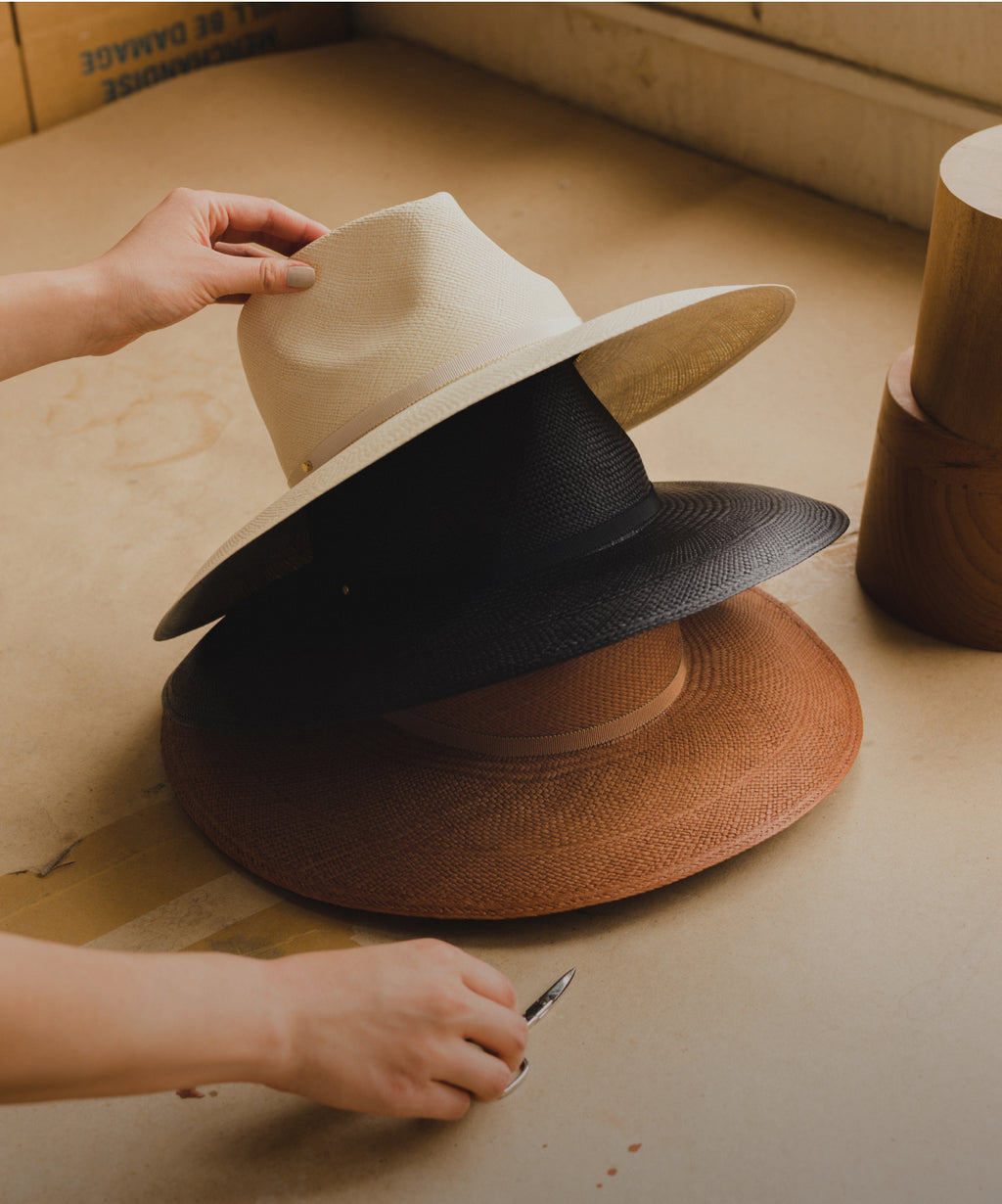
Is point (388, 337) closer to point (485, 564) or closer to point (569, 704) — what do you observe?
point (485, 564)

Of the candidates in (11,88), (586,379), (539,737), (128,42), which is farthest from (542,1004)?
(128,42)

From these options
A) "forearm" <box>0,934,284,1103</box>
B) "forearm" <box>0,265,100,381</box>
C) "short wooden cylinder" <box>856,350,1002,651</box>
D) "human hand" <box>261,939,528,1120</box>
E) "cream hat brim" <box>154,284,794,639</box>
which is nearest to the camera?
"forearm" <box>0,934,284,1103</box>

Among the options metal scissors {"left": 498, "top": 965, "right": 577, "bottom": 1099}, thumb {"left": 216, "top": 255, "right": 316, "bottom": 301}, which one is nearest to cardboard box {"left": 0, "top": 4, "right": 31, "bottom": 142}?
thumb {"left": 216, "top": 255, "right": 316, "bottom": 301}

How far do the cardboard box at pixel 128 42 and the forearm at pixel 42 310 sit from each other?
194 centimetres

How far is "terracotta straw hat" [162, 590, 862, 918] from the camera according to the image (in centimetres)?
107

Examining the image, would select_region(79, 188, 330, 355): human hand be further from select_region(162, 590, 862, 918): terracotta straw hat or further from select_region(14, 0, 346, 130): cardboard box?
select_region(14, 0, 346, 130): cardboard box

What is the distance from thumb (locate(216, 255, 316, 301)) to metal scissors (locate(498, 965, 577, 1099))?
639mm

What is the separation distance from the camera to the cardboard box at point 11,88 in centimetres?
275

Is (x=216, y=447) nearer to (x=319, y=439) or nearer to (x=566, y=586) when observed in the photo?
(x=319, y=439)

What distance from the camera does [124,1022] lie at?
732 mm

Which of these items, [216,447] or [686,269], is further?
[686,269]

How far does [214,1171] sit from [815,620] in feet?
2.89

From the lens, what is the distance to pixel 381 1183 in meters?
0.89

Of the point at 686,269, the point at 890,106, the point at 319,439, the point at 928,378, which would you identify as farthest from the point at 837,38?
the point at 319,439
